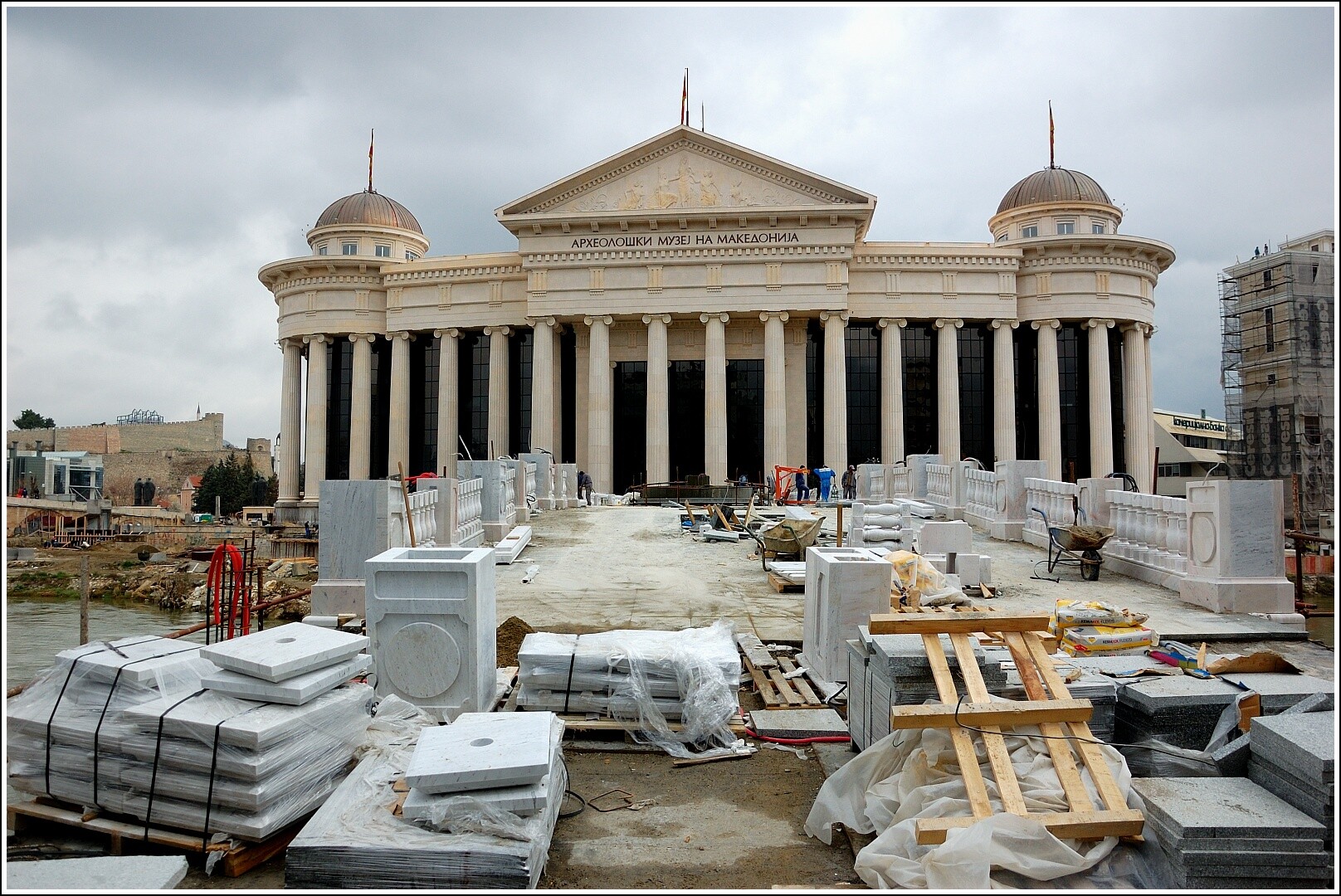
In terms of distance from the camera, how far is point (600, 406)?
136 feet

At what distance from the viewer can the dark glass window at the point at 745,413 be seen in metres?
43.9

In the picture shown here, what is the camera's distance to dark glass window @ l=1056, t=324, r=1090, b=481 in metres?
44.8

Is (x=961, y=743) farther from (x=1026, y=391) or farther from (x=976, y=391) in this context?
(x=1026, y=391)

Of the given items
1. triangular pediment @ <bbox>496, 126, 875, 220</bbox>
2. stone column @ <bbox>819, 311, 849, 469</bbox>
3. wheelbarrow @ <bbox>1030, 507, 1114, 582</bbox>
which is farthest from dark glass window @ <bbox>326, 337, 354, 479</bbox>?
wheelbarrow @ <bbox>1030, 507, 1114, 582</bbox>

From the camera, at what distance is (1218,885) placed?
13.6ft

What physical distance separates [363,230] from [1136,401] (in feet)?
148

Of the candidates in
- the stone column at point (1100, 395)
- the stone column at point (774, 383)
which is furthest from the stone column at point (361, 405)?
the stone column at point (1100, 395)

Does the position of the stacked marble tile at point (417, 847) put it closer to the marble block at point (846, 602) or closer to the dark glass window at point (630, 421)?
the marble block at point (846, 602)

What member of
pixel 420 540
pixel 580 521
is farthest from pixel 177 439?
pixel 420 540

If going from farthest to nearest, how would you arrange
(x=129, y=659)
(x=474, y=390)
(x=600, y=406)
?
(x=474, y=390) < (x=600, y=406) < (x=129, y=659)

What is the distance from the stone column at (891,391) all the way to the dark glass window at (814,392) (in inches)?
123

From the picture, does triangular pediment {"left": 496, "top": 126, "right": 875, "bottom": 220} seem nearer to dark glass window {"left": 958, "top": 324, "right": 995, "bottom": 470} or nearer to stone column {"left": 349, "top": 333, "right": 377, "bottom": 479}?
dark glass window {"left": 958, "top": 324, "right": 995, "bottom": 470}

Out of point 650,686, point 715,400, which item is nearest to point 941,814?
point 650,686

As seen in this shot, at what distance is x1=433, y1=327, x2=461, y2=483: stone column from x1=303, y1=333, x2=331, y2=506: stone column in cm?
743
